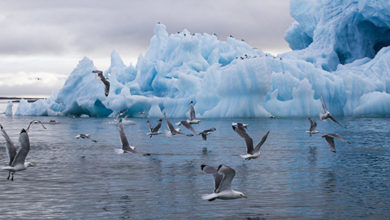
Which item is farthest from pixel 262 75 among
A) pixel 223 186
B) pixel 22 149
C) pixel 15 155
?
pixel 223 186

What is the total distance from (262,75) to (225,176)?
1650 inches

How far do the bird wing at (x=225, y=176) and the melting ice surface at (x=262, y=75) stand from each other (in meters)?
41.4

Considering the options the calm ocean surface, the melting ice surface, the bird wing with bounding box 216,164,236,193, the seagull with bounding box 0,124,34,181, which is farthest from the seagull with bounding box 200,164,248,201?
the melting ice surface

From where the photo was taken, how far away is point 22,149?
12391 millimetres

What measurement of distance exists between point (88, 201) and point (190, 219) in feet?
11.0

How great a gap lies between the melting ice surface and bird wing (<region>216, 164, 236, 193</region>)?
41.4 meters

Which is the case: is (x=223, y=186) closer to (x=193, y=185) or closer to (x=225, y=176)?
(x=225, y=176)

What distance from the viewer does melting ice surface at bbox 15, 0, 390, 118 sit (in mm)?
53781

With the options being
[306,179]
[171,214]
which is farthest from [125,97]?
[171,214]

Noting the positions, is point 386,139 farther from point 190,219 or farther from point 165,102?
point 165,102

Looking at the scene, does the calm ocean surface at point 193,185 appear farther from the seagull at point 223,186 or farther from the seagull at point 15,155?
the seagull at point 223,186

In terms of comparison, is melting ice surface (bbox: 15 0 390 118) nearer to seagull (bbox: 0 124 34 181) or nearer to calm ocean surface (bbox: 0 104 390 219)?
calm ocean surface (bbox: 0 104 390 219)

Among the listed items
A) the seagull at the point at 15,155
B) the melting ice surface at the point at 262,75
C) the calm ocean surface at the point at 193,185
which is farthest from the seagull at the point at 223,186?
the melting ice surface at the point at 262,75

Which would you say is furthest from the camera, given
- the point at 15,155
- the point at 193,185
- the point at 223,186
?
the point at 193,185
